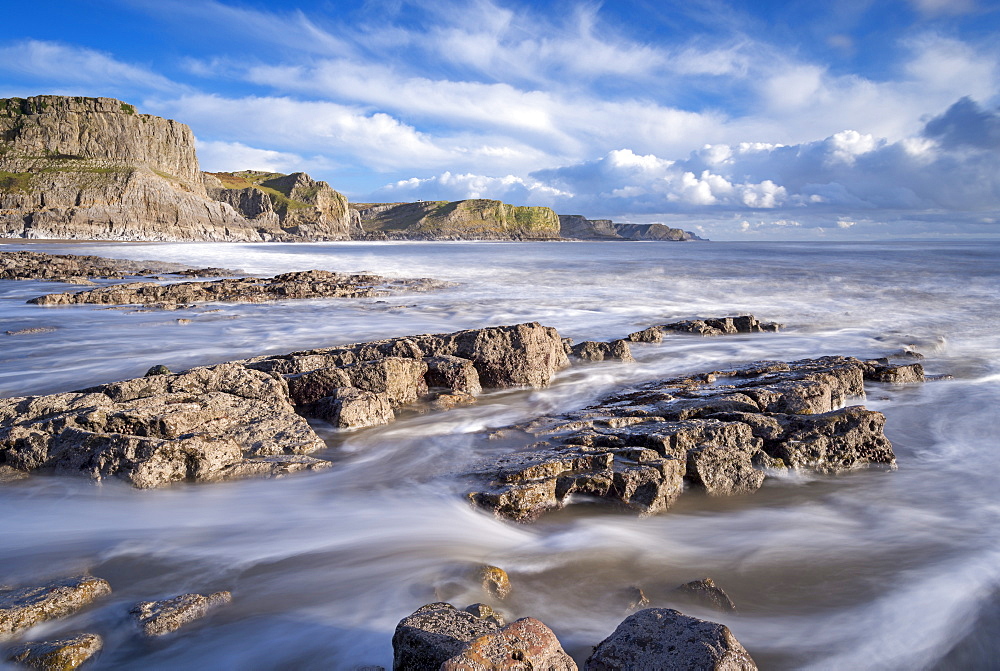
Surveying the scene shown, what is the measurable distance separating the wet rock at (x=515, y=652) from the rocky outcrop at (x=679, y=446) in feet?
6.79

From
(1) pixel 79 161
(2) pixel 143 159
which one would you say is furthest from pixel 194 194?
(1) pixel 79 161

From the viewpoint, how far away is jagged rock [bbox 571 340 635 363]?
379 inches

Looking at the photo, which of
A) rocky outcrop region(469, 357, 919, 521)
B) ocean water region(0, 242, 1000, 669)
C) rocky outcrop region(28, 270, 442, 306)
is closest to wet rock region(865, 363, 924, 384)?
ocean water region(0, 242, 1000, 669)

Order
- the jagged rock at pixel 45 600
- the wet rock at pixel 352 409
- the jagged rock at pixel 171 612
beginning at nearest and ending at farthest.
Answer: the jagged rock at pixel 45 600
the jagged rock at pixel 171 612
the wet rock at pixel 352 409

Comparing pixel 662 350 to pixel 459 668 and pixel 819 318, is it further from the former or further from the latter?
pixel 459 668

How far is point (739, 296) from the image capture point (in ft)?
78.5

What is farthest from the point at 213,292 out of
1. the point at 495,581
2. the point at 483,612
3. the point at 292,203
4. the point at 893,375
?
the point at 292,203

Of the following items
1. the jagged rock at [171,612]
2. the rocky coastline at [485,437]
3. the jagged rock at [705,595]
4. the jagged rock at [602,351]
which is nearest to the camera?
the rocky coastline at [485,437]

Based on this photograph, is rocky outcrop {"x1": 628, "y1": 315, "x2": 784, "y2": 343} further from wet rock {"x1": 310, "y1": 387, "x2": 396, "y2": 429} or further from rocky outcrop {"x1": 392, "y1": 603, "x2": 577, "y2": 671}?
rocky outcrop {"x1": 392, "y1": 603, "x2": 577, "y2": 671}

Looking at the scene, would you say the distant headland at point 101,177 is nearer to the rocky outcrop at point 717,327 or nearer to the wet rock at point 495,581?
the rocky outcrop at point 717,327

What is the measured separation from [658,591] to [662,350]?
764 cm

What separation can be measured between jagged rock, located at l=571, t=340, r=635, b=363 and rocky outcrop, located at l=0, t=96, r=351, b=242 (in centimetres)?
9421

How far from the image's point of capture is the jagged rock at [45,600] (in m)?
2.83

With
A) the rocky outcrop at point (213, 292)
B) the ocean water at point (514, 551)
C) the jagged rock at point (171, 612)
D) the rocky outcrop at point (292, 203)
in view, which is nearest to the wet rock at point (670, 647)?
the ocean water at point (514, 551)
